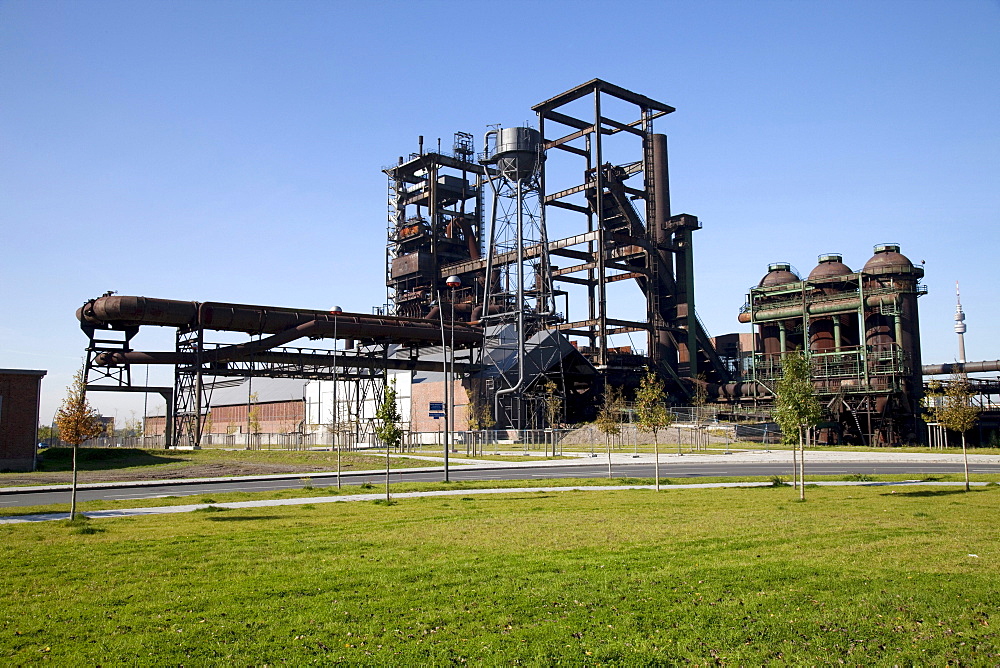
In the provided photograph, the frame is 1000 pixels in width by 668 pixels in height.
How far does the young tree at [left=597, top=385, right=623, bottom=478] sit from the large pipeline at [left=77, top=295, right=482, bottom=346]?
44.1ft

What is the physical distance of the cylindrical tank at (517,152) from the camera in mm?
70312

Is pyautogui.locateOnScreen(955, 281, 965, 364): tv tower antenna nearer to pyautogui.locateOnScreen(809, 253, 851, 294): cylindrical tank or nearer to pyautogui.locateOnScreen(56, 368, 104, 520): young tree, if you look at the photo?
pyautogui.locateOnScreen(809, 253, 851, 294): cylindrical tank

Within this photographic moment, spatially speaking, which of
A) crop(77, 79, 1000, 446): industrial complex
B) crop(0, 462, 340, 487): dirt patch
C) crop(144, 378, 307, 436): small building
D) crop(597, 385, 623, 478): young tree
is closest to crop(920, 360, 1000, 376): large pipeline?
crop(77, 79, 1000, 446): industrial complex

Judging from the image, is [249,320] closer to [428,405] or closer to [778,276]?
[428,405]

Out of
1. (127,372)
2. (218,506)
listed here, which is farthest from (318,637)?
(127,372)

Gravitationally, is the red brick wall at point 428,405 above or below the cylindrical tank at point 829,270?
below

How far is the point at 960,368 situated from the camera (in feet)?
268

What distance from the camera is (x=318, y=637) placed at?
788 centimetres

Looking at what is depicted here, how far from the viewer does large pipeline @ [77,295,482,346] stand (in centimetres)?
5616

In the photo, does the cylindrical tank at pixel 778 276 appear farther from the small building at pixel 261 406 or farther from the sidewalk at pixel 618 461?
the small building at pixel 261 406

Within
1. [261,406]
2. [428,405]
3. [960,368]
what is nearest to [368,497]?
[428,405]

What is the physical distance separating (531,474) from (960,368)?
6714 centimetres

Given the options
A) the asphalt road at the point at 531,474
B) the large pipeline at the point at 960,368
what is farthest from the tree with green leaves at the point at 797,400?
the large pipeline at the point at 960,368

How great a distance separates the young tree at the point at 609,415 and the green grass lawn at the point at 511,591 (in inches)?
612
